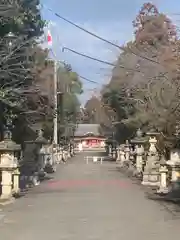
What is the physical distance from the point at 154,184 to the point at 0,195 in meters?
10.0

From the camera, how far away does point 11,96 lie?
2094cm

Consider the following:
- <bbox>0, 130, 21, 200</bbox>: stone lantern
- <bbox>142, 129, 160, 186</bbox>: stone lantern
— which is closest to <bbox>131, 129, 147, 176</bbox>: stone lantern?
<bbox>142, 129, 160, 186</bbox>: stone lantern

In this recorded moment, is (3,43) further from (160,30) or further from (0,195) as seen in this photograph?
(160,30)

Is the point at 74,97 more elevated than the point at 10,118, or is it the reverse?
the point at 74,97

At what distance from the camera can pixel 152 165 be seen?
94.8 feet

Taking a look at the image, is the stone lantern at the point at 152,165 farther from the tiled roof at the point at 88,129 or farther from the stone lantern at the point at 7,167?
the tiled roof at the point at 88,129

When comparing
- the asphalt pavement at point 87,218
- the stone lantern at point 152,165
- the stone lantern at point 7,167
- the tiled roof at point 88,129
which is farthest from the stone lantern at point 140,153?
the tiled roof at point 88,129

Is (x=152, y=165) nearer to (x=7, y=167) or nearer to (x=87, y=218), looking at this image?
(x=7, y=167)

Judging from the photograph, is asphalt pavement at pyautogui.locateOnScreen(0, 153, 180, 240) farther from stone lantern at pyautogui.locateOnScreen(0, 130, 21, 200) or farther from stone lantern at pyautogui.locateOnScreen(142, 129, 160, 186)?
stone lantern at pyautogui.locateOnScreen(142, 129, 160, 186)

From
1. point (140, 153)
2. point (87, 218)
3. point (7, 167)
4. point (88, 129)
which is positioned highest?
point (88, 129)

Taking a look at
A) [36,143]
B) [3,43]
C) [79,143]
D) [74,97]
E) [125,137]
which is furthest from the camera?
[79,143]

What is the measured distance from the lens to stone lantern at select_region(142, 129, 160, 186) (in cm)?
2838

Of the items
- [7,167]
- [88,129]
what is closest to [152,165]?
[7,167]

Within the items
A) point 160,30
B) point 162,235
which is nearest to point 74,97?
point 160,30
